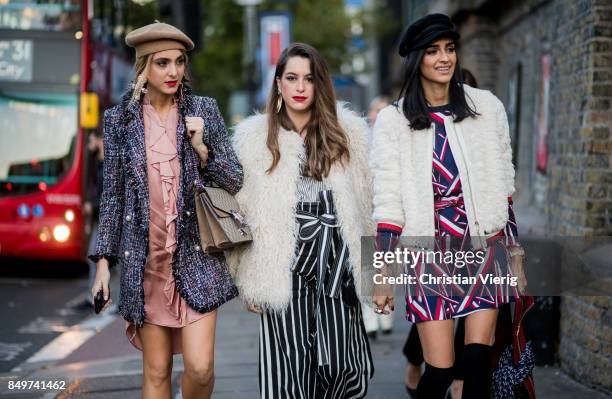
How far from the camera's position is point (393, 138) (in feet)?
14.5

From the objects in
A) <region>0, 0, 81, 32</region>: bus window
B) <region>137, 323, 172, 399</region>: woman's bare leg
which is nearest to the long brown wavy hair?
<region>137, 323, 172, 399</region>: woman's bare leg

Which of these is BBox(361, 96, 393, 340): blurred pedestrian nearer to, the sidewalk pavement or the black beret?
the sidewalk pavement

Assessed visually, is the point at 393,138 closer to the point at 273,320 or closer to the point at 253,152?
the point at 253,152

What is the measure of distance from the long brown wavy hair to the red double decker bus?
27.6ft

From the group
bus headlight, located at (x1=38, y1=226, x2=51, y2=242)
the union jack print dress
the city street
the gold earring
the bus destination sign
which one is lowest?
the city street

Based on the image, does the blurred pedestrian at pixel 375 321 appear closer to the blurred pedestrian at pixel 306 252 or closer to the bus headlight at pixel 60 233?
the blurred pedestrian at pixel 306 252

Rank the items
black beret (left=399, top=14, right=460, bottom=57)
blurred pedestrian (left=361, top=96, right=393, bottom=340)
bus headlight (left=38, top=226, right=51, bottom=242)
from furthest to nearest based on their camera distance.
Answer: bus headlight (left=38, top=226, right=51, bottom=242) → blurred pedestrian (left=361, top=96, right=393, bottom=340) → black beret (left=399, top=14, right=460, bottom=57)

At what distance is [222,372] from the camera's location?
6.93 metres

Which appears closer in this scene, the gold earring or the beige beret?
the beige beret

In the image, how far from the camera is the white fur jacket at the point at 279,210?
462 centimetres

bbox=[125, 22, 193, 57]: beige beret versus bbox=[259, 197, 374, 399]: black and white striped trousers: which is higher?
bbox=[125, 22, 193, 57]: beige beret

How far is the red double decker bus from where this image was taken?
12.7 m

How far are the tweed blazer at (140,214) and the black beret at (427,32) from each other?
1015mm

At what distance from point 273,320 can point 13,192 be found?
8852mm
